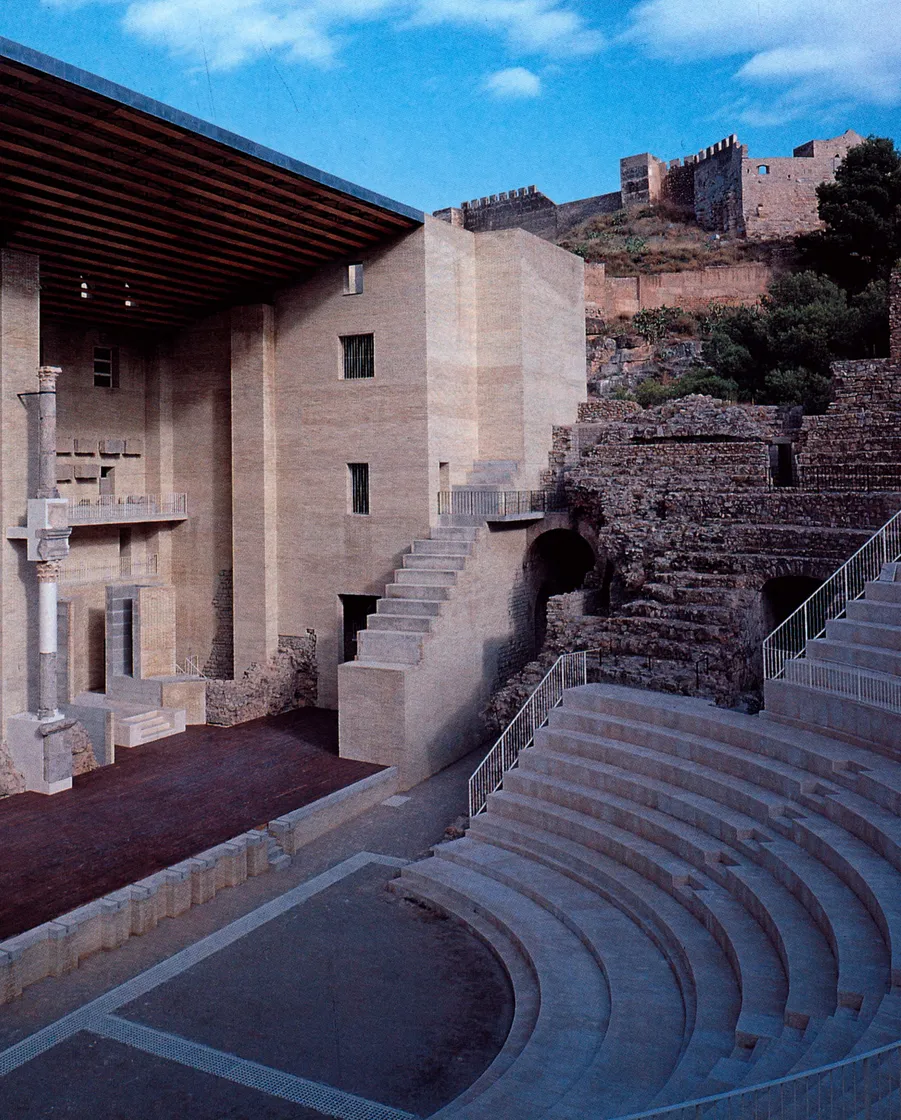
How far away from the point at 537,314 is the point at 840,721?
13.8 m

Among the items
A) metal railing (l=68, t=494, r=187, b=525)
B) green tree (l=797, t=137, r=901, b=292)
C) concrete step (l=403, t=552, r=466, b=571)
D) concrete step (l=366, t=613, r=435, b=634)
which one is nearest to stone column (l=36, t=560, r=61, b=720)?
metal railing (l=68, t=494, r=187, b=525)

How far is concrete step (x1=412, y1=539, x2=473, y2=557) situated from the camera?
790 inches

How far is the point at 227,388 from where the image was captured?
24.0 meters

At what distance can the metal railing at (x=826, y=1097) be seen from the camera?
200 inches

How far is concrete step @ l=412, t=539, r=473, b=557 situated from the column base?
7791 mm

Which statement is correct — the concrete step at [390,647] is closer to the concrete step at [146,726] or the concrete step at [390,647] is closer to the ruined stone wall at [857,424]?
the concrete step at [146,726]

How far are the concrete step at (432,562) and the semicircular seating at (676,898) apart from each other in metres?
5.25

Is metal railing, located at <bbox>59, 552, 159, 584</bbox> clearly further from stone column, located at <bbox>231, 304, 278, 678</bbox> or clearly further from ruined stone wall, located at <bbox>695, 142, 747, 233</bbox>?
ruined stone wall, located at <bbox>695, 142, 747, 233</bbox>

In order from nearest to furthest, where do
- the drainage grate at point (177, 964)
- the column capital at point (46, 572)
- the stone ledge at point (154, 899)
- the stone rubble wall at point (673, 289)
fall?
the drainage grate at point (177, 964)
the stone ledge at point (154, 899)
the column capital at point (46, 572)
the stone rubble wall at point (673, 289)

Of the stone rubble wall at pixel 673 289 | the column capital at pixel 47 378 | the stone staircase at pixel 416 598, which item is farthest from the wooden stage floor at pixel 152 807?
the stone rubble wall at pixel 673 289

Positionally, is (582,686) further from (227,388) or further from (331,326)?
(227,388)

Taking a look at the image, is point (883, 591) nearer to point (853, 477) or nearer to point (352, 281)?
point (853, 477)

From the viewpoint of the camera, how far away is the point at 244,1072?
8859mm

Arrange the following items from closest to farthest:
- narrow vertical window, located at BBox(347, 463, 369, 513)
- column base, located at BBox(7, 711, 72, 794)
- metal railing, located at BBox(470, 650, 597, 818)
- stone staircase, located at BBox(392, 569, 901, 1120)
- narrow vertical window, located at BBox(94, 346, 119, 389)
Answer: stone staircase, located at BBox(392, 569, 901, 1120), metal railing, located at BBox(470, 650, 597, 818), column base, located at BBox(7, 711, 72, 794), narrow vertical window, located at BBox(347, 463, 369, 513), narrow vertical window, located at BBox(94, 346, 119, 389)
